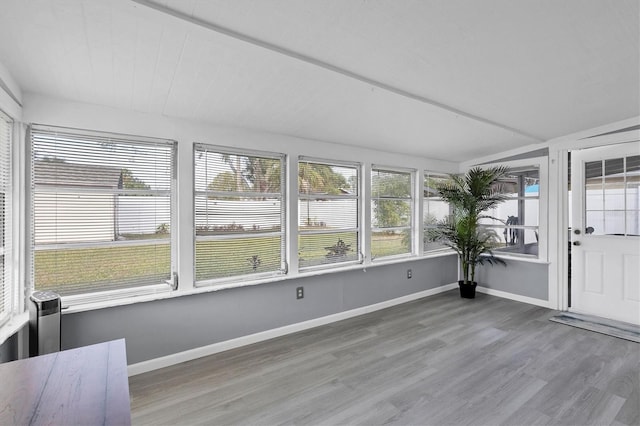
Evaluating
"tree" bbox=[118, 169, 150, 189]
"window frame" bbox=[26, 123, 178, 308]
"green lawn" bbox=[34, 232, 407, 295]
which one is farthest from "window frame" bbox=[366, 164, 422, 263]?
"tree" bbox=[118, 169, 150, 189]

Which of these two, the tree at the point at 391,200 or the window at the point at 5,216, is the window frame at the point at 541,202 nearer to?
the tree at the point at 391,200

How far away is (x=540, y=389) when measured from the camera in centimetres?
224

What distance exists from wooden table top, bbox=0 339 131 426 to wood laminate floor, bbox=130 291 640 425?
1.01 m

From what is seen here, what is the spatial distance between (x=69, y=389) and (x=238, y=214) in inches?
82.8

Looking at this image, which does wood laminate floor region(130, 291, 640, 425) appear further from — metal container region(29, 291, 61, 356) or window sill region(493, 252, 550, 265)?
window sill region(493, 252, 550, 265)

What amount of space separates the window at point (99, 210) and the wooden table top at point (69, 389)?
1317 mm

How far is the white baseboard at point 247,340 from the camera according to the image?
253 centimetres

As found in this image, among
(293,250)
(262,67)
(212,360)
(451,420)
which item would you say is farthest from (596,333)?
(262,67)

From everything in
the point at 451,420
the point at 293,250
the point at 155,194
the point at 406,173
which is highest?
the point at 406,173

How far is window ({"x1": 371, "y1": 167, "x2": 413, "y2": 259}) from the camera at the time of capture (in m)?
4.13

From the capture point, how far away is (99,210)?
2.42 metres

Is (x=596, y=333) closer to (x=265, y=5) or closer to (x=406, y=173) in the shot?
(x=406, y=173)

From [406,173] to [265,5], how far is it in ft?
11.2

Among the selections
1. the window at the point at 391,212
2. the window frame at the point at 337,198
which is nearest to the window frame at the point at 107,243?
the window frame at the point at 337,198
